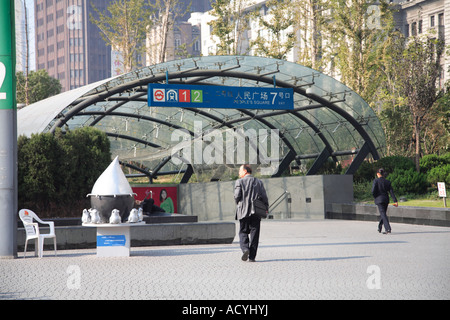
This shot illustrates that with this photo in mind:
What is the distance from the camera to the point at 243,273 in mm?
10109

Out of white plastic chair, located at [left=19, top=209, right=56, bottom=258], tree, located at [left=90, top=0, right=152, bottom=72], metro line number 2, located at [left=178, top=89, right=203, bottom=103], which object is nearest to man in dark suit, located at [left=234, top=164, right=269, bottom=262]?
white plastic chair, located at [left=19, top=209, right=56, bottom=258]

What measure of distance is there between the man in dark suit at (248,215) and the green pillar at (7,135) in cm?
438

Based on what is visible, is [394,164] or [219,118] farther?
[219,118]

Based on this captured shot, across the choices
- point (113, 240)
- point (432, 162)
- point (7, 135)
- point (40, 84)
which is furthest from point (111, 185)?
point (40, 84)

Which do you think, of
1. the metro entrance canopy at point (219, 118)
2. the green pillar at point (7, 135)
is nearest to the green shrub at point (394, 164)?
the metro entrance canopy at point (219, 118)

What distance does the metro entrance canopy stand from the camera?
2759 cm

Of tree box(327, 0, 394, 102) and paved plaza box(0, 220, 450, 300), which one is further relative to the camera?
tree box(327, 0, 394, 102)

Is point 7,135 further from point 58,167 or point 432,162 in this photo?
point 432,162

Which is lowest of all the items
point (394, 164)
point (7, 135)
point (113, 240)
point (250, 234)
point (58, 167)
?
point (113, 240)

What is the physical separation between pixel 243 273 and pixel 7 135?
571 centimetres

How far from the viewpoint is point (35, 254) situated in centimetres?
1345

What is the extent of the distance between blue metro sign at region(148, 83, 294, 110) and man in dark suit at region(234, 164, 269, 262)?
13.5 meters

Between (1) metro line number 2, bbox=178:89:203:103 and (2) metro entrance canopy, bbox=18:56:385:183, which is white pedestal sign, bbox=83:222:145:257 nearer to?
(2) metro entrance canopy, bbox=18:56:385:183

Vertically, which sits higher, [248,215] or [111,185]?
[111,185]
